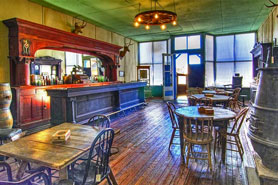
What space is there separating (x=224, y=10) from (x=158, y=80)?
575cm

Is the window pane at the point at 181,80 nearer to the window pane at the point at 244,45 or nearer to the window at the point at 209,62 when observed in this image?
the window at the point at 209,62

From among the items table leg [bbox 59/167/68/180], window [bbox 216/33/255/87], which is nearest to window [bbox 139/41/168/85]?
window [bbox 216/33/255/87]

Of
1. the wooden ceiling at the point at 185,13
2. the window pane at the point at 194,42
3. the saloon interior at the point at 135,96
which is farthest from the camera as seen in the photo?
the window pane at the point at 194,42

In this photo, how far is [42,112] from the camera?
5.27 metres

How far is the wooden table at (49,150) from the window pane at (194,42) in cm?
898

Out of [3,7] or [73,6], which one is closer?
[3,7]

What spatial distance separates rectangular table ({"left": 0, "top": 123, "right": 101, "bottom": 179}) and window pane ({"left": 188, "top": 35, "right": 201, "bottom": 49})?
8982mm

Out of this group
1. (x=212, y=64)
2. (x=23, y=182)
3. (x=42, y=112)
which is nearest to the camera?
(x=23, y=182)

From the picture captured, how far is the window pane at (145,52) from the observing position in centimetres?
1171

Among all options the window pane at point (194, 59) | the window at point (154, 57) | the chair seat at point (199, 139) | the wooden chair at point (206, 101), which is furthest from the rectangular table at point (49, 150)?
the window at point (154, 57)

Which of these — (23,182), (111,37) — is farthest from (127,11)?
(23,182)

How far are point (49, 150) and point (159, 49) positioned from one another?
1033cm

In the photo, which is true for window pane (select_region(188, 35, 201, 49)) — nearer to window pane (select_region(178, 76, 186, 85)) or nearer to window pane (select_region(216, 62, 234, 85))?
window pane (select_region(216, 62, 234, 85))

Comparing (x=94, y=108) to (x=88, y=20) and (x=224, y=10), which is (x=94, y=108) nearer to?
(x=88, y=20)
